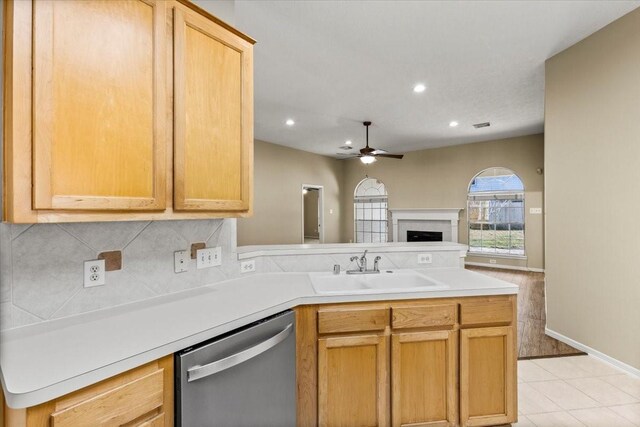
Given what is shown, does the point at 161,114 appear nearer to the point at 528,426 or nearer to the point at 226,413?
the point at 226,413

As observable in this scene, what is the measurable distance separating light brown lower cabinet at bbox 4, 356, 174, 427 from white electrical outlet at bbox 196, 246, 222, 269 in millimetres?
797

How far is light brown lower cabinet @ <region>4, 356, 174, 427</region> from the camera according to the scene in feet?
2.84

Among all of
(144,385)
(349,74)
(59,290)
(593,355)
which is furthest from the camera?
(349,74)

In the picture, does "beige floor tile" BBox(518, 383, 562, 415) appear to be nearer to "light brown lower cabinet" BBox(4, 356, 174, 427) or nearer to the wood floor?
the wood floor

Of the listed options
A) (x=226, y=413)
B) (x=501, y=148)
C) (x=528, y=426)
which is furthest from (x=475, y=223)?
(x=226, y=413)

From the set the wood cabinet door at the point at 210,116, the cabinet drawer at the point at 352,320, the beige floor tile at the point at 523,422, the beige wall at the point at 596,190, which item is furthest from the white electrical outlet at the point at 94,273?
the beige wall at the point at 596,190

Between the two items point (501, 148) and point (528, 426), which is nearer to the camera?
point (528, 426)

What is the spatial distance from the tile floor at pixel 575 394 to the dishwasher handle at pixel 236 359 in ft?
5.49

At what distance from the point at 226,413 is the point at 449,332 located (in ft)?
4.01

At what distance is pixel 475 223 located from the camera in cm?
735

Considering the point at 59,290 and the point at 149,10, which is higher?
the point at 149,10

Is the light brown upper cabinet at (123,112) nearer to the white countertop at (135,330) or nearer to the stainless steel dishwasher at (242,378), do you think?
the white countertop at (135,330)

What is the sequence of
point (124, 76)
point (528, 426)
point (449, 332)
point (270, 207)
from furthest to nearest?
1. point (270, 207)
2. point (528, 426)
3. point (449, 332)
4. point (124, 76)

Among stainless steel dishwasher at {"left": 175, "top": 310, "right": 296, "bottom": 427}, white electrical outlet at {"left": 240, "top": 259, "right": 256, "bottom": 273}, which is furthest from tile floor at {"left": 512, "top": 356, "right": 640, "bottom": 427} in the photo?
white electrical outlet at {"left": 240, "top": 259, "right": 256, "bottom": 273}
